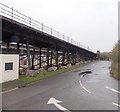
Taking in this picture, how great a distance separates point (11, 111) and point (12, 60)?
30.6 ft

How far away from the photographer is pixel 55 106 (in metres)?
7.66

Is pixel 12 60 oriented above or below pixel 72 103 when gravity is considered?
above

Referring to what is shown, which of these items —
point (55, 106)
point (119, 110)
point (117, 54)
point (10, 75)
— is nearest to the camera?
point (119, 110)

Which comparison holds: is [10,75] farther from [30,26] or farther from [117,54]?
[117,54]

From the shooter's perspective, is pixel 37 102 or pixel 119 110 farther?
pixel 37 102

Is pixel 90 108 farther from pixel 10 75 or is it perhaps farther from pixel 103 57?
pixel 103 57

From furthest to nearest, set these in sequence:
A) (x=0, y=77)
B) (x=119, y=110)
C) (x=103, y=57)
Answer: (x=103, y=57)
(x=0, y=77)
(x=119, y=110)

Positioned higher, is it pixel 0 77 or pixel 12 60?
pixel 12 60

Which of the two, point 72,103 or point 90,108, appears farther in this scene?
point 72,103

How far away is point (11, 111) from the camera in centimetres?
703

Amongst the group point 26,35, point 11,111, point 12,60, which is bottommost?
point 11,111

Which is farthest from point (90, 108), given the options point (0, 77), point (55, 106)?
point (0, 77)

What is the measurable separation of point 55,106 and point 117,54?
14219 mm

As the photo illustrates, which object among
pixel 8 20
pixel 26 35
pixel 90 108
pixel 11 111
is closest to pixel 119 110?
pixel 90 108
